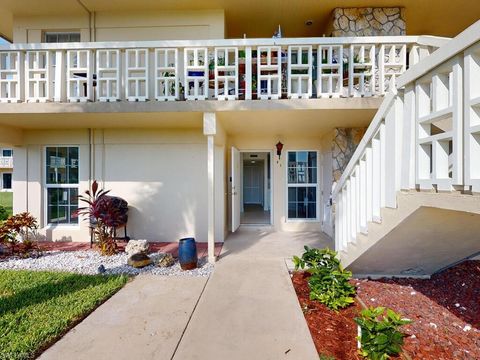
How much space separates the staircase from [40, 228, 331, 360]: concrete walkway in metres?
1.34

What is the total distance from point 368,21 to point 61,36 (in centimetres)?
806

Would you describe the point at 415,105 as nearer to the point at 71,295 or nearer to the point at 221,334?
the point at 221,334

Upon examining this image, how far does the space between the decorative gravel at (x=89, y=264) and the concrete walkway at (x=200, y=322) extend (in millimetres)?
273

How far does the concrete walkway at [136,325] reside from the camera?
102 inches

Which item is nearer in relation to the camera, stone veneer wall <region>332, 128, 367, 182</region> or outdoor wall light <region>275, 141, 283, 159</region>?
stone veneer wall <region>332, 128, 367, 182</region>

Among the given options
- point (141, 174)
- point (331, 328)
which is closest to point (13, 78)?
point (141, 174)

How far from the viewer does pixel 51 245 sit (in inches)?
255

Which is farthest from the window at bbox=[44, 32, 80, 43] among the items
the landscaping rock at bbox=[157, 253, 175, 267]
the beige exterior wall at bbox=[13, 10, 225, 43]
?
the landscaping rock at bbox=[157, 253, 175, 267]

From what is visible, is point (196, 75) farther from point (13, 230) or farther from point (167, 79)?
Answer: point (13, 230)

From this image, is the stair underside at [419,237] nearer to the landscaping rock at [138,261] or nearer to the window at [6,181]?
the landscaping rock at [138,261]

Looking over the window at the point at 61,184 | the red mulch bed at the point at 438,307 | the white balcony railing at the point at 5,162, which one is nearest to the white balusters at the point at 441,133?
the red mulch bed at the point at 438,307

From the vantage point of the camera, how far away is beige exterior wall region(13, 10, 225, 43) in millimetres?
6645

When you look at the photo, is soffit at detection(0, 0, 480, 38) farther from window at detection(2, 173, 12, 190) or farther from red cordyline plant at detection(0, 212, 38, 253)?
window at detection(2, 173, 12, 190)

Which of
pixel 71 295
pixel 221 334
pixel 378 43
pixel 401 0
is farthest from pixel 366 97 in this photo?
pixel 71 295
